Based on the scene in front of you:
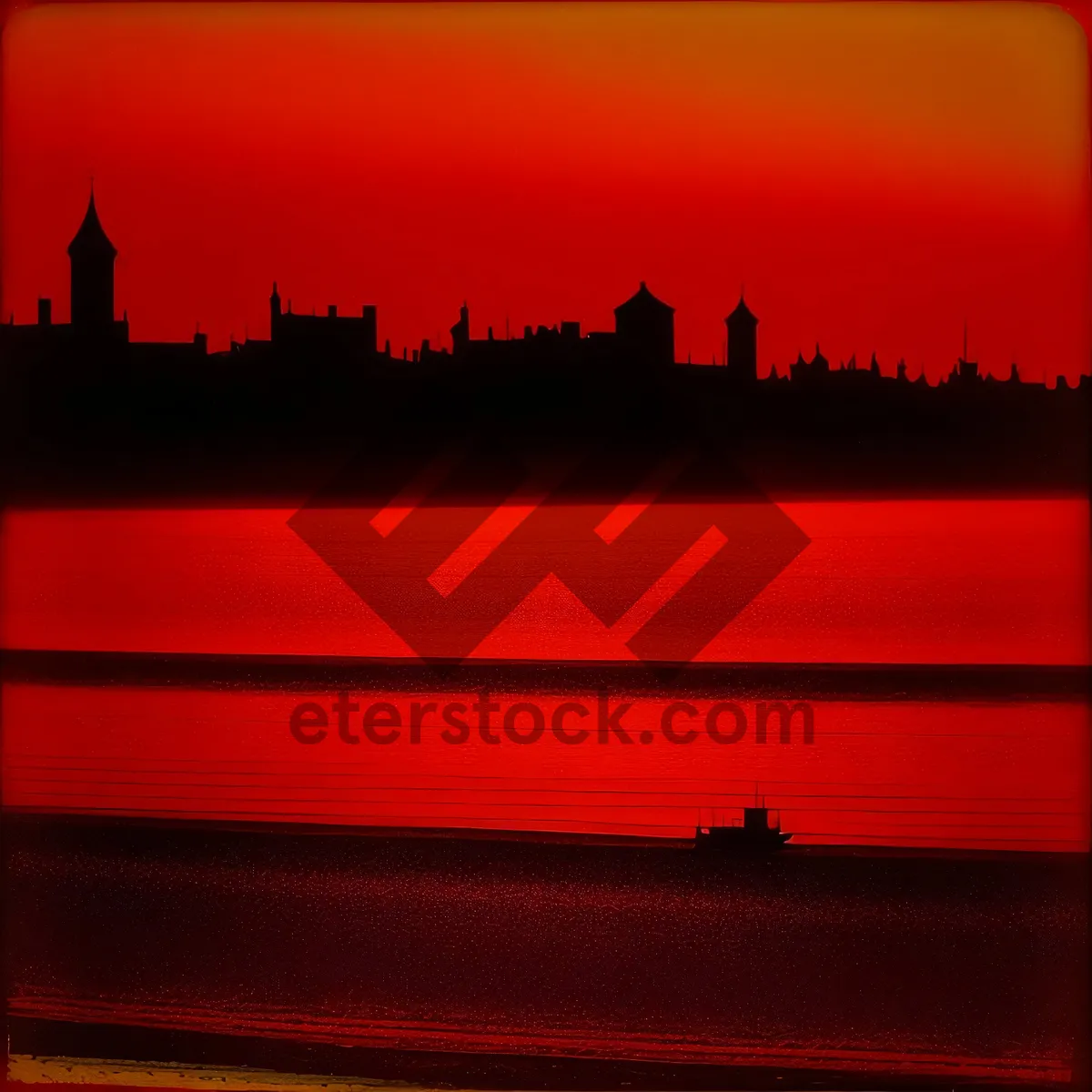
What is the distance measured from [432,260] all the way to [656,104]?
46 centimetres

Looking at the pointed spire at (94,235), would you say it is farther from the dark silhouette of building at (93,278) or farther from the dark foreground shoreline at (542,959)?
the dark foreground shoreline at (542,959)

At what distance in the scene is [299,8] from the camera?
6.96 ft

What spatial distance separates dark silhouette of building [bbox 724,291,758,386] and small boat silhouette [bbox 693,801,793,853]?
0.73 meters

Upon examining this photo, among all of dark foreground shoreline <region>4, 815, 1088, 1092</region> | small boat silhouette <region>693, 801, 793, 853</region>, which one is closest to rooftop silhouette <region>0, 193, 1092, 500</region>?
small boat silhouette <region>693, 801, 793, 853</region>

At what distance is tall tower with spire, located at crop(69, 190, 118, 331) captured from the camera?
2158 millimetres

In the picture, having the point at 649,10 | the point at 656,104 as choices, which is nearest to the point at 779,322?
the point at 656,104

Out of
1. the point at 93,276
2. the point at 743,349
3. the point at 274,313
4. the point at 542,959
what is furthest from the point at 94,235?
the point at 542,959

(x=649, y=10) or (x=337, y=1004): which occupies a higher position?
(x=649, y=10)

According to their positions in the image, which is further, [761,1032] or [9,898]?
[9,898]

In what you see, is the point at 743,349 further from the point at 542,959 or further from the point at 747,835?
the point at 542,959

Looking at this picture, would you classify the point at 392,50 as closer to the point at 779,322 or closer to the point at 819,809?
the point at 779,322

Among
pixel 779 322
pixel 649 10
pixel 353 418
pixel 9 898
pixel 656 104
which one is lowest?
pixel 9 898

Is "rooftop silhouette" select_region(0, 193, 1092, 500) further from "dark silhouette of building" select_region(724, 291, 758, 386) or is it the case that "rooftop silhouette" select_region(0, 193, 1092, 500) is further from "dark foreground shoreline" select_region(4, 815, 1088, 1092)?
"dark foreground shoreline" select_region(4, 815, 1088, 1092)

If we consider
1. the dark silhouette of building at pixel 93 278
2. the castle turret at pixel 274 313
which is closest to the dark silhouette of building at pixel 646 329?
the castle turret at pixel 274 313
